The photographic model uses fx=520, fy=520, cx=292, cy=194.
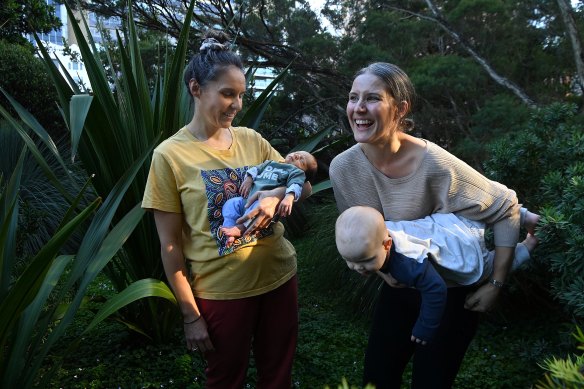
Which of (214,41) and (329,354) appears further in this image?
(329,354)

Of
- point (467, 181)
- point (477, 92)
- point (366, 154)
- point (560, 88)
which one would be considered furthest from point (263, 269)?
point (560, 88)

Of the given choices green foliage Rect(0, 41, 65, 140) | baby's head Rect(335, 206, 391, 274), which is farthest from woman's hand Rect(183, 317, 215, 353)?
green foliage Rect(0, 41, 65, 140)

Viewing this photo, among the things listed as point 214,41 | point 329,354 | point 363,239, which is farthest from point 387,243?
point 329,354

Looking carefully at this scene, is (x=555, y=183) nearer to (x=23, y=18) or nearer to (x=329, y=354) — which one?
(x=329, y=354)

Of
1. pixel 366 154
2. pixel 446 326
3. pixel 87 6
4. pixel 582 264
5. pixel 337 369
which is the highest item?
pixel 87 6

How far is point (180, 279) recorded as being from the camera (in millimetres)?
1843

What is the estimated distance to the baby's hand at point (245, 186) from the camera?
182cm

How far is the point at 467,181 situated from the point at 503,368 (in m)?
Answer: 2.04

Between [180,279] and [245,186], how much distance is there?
403mm

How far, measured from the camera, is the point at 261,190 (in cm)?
176

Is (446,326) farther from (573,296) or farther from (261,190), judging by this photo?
(261,190)

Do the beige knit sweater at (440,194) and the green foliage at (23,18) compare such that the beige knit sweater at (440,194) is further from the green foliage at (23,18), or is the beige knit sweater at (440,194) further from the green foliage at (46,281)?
the green foliage at (23,18)

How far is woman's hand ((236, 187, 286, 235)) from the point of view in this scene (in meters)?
1.72

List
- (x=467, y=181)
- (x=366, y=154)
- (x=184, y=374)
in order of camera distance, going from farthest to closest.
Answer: (x=184, y=374) → (x=366, y=154) → (x=467, y=181)
